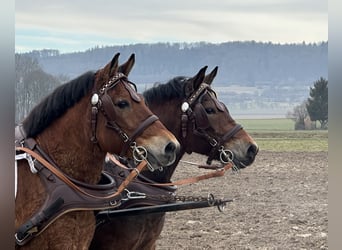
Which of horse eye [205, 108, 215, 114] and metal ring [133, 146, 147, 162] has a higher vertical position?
horse eye [205, 108, 215, 114]

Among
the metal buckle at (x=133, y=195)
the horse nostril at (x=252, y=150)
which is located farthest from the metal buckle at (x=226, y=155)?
the metal buckle at (x=133, y=195)

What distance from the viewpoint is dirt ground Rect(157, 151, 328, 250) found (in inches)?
187

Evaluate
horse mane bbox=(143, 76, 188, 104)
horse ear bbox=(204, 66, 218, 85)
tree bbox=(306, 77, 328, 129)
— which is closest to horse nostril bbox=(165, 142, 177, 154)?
tree bbox=(306, 77, 328, 129)

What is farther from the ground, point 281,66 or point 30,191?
point 281,66

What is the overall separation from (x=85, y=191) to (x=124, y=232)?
61 cm

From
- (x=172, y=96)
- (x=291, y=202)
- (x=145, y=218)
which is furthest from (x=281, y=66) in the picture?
(x=145, y=218)

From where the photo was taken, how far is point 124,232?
256 cm

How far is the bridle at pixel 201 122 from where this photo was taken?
279 cm

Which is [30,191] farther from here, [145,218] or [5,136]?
[5,136]

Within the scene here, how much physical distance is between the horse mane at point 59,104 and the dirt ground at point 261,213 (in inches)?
76.9

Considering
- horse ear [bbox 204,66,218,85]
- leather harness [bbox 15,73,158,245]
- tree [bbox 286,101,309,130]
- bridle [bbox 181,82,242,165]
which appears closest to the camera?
leather harness [bbox 15,73,158,245]

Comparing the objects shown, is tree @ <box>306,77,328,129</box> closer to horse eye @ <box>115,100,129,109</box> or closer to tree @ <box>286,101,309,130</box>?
tree @ <box>286,101,309,130</box>

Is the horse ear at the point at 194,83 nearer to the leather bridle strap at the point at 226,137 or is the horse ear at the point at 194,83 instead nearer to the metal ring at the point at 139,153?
the leather bridle strap at the point at 226,137

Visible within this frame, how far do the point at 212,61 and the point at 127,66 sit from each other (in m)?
1.63
